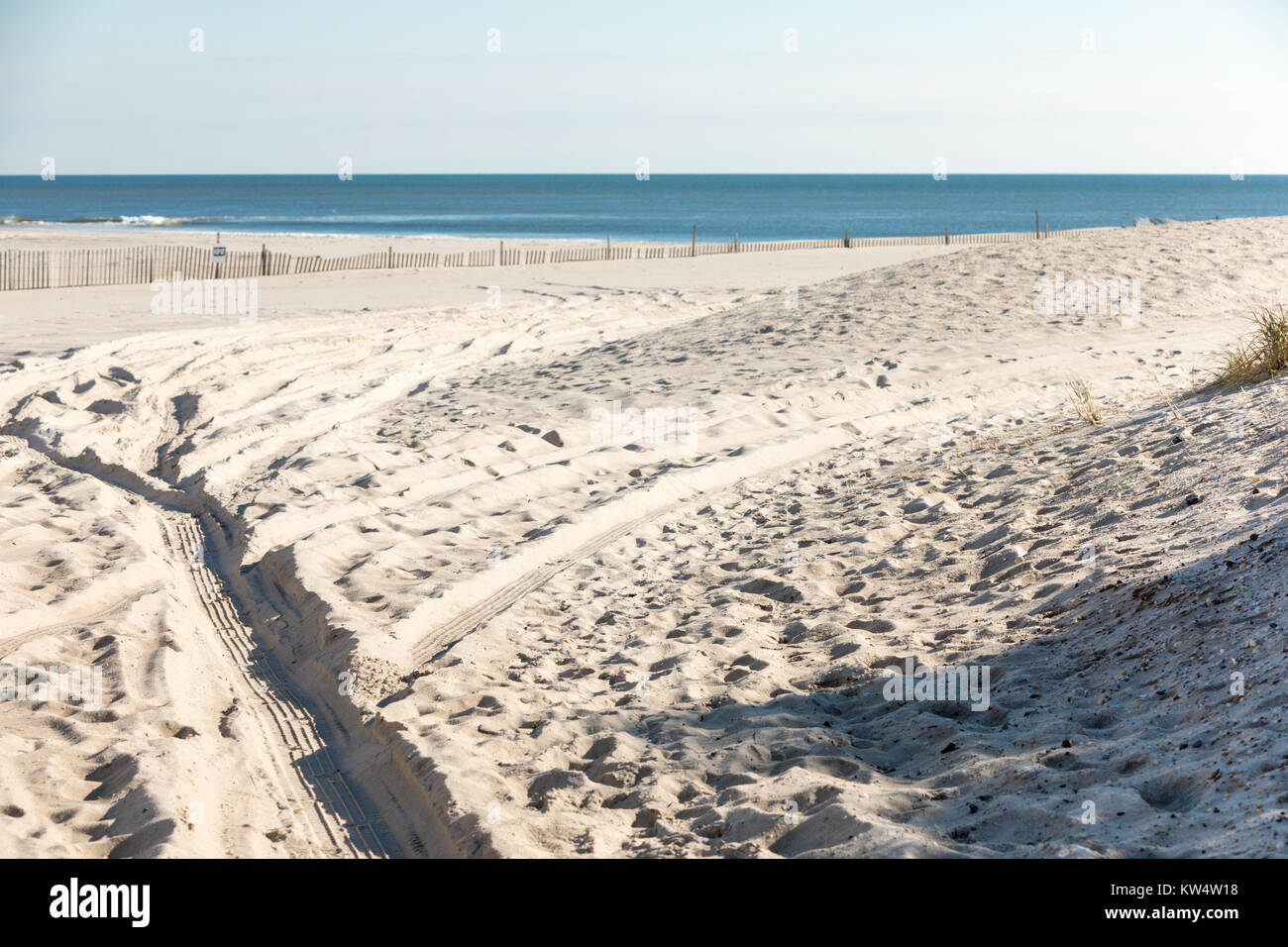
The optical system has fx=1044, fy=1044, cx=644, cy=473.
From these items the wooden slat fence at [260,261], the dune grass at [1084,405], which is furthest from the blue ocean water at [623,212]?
the dune grass at [1084,405]

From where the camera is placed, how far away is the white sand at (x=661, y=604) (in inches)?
155

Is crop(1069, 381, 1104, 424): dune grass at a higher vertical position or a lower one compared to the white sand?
higher

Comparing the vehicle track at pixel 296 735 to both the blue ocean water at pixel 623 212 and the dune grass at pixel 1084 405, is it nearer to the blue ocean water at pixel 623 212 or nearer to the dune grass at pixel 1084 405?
the dune grass at pixel 1084 405

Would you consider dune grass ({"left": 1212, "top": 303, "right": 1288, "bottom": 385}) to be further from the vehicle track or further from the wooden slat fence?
the wooden slat fence

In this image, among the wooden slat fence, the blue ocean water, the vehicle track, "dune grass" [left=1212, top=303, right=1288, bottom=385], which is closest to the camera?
the vehicle track

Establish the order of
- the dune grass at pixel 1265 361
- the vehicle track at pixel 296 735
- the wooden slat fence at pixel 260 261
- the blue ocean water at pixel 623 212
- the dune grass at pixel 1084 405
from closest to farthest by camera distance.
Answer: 1. the vehicle track at pixel 296 735
2. the dune grass at pixel 1265 361
3. the dune grass at pixel 1084 405
4. the wooden slat fence at pixel 260 261
5. the blue ocean water at pixel 623 212

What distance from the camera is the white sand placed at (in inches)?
155

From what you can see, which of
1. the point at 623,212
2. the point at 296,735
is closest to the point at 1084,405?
A: the point at 296,735

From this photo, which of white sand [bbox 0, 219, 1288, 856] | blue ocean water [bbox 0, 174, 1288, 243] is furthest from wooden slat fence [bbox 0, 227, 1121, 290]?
blue ocean water [bbox 0, 174, 1288, 243]

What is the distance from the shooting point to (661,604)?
642 centimetres

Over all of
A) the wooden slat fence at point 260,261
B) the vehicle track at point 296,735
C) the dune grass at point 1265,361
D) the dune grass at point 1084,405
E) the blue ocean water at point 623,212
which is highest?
the blue ocean water at point 623,212

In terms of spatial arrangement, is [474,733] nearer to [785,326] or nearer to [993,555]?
[993,555]

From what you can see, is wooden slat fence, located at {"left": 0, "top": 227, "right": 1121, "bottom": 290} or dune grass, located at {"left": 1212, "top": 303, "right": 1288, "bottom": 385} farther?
wooden slat fence, located at {"left": 0, "top": 227, "right": 1121, "bottom": 290}

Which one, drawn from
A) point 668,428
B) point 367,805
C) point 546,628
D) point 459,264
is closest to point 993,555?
point 546,628
